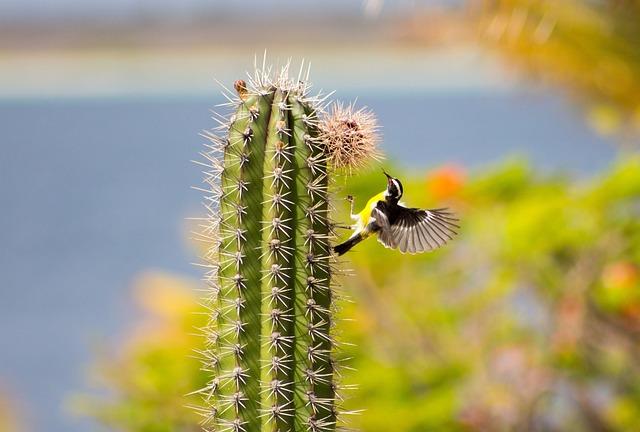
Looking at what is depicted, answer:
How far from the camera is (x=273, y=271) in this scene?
2738mm

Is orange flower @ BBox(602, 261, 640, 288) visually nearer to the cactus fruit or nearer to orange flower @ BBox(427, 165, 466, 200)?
orange flower @ BBox(427, 165, 466, 200)

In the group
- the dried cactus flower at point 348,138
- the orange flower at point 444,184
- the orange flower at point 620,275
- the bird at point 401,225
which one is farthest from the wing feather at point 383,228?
the orange flower at point 620,275

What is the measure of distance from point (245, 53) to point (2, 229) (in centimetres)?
865

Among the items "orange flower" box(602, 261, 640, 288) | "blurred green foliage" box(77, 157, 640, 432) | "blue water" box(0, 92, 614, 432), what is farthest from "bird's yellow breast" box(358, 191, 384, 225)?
"blue water" box(0, 92, 614, 432)

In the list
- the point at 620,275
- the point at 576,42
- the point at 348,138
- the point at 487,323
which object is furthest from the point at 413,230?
the point at 487,323

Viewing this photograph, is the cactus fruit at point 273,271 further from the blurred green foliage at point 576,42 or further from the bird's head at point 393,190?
the blurred green foliage at point 576,42

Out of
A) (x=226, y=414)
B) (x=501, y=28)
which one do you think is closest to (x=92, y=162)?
(x=501, y=28)

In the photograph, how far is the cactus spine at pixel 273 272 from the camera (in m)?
2.75

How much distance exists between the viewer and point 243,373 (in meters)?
2.78

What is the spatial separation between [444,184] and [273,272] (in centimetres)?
468

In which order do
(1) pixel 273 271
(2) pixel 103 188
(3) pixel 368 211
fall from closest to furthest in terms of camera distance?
1. (1) pixel 273 271
2. (3) pixel 368 211
3. (2) pixel 103 188

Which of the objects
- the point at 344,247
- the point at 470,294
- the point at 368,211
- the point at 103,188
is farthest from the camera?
the point at 103,188

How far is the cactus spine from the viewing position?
2.75 metres

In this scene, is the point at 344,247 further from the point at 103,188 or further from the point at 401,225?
the point at 103,188
